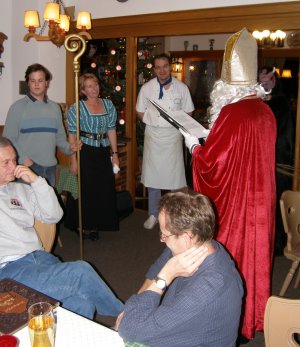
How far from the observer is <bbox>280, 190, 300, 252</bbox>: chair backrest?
2.46 metres

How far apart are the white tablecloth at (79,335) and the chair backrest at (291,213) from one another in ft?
5.28

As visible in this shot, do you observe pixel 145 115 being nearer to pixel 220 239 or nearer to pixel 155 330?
pixel 220 239

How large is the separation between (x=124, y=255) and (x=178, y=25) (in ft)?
7.61

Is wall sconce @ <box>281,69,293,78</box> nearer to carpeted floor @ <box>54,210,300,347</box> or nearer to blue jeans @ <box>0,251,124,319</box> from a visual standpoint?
carpeted floor @ <box>54,210,300,347</box>

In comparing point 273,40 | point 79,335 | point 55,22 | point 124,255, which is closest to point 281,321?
point 79,335

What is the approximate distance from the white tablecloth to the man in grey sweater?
6.68 feet

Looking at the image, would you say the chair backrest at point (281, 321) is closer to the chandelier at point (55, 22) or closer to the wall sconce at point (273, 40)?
the chandelier at point (55, 22)

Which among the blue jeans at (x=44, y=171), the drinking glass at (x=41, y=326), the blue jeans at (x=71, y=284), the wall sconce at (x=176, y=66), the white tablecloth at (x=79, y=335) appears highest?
the wall sconce at (x=176, y=66)

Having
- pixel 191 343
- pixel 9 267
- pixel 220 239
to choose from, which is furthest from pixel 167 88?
pixel 191 343

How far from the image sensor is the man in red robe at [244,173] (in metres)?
2.17

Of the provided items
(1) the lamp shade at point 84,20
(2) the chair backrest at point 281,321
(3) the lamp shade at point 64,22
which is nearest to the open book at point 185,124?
(2) the chair backrest at point 281,321

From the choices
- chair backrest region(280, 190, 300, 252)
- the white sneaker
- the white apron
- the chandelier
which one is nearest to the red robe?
chair backrest region(280, 190, 300, 252)

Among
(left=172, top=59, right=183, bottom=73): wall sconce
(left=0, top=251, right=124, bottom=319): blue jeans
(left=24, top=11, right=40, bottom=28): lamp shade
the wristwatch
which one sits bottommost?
(left=0, top=251, right=124, bottom=319): blue jeans

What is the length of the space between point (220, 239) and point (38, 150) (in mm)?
1734
